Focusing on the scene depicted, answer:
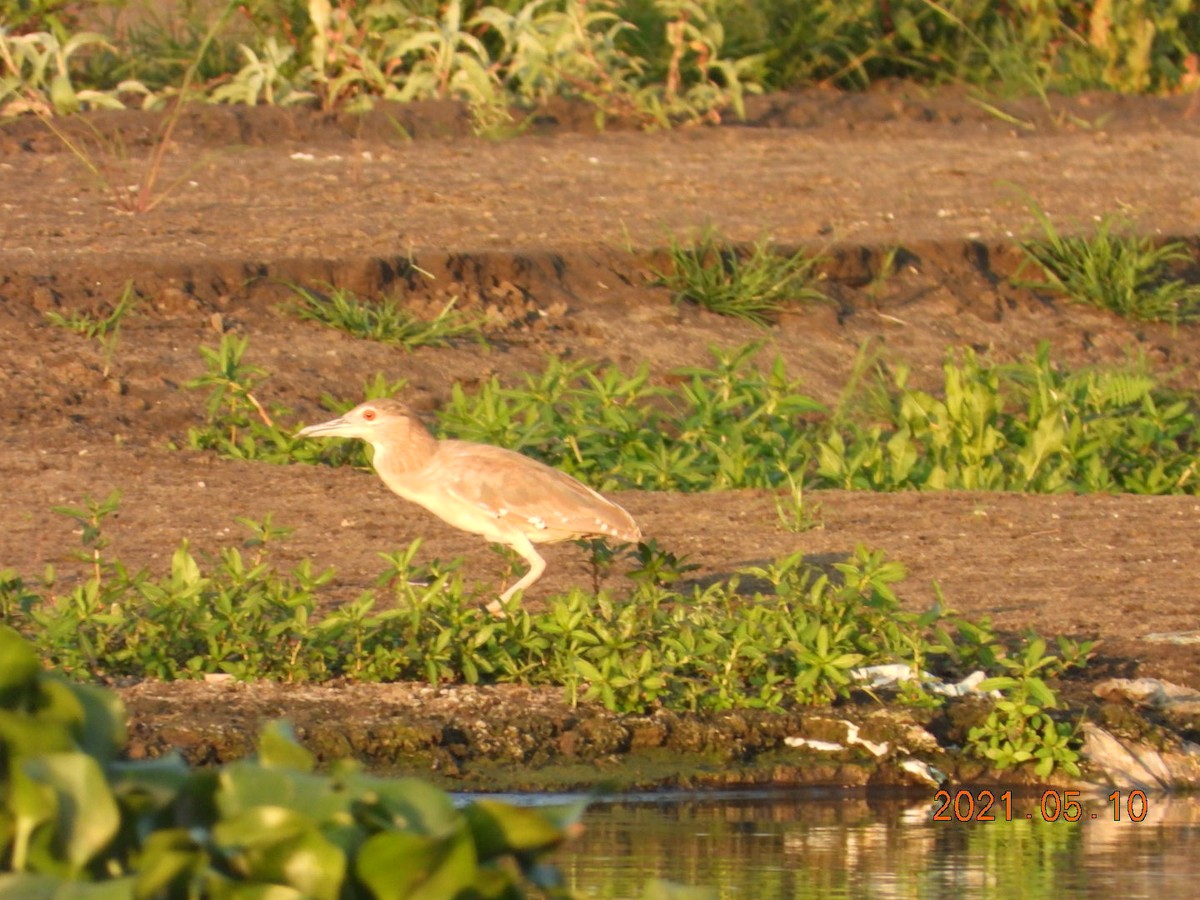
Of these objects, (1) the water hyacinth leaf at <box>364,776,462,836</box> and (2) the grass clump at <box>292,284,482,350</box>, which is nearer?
(1) the water hyacinth leaf at <box>364,776,462,836</box>

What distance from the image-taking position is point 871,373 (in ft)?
34.8

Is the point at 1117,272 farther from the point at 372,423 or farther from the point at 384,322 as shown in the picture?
the point at 372,423

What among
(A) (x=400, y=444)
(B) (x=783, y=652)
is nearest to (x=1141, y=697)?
(B) (x=783, y=652)

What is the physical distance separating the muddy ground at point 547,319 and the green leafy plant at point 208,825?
3.22 m

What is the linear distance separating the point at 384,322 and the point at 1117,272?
4.02 metres

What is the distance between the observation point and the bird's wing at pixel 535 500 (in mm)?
6570

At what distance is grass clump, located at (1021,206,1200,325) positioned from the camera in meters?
11.5

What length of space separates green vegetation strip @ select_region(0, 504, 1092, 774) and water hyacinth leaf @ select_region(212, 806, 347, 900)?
3.50 metres

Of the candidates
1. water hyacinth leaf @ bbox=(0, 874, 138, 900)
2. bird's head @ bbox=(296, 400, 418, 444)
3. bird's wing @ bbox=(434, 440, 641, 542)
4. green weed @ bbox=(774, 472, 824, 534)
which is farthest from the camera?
green weed @ bbox=(774, 472, 824, 534)

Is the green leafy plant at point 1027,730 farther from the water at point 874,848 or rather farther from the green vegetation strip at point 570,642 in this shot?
the water at point 874,848

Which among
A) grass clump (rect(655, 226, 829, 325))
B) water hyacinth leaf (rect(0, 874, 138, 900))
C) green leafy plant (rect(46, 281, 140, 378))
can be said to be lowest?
grass clump (rect(655, 226, 829, 325))

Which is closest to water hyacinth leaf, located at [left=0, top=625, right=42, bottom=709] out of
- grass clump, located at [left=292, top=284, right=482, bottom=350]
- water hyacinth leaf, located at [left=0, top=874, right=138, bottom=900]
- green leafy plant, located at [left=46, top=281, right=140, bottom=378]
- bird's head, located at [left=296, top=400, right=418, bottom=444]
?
water hyacinth leaf, located at [left=0, top=874, right=138, bottom=900]

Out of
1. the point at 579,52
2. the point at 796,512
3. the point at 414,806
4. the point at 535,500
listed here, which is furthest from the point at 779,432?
the point at 414,806

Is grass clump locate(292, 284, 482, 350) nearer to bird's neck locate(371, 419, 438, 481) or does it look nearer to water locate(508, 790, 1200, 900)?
bird's neck locate(371, 419, 438, 481)
